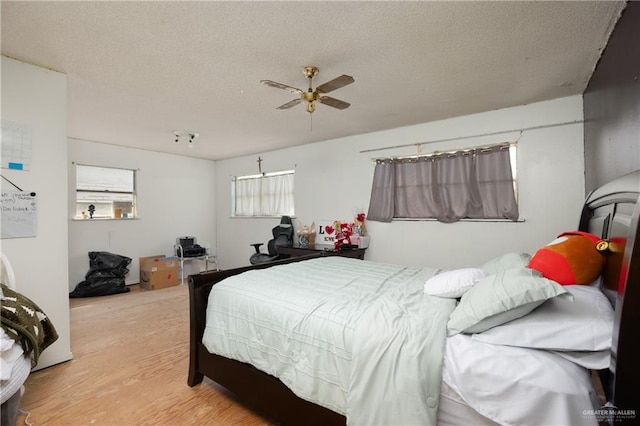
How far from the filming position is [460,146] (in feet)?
11.2

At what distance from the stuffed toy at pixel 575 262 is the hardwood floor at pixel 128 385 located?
69.7 inches

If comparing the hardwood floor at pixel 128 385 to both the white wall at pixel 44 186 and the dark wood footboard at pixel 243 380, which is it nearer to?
the dark wood footboard at pixel 243 380

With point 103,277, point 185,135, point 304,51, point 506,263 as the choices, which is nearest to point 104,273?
point 103,277

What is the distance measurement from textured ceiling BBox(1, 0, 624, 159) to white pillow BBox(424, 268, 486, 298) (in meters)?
1.52

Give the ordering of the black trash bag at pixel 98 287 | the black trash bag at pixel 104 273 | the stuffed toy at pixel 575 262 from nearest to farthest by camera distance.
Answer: the stuffed toy at pixel 575 262 < the black trash bag at pixel 98 287 < the black trash bag at pixel 104 273

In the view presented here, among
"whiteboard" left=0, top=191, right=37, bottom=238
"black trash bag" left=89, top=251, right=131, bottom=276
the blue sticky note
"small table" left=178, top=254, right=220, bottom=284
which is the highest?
the blue sticky note

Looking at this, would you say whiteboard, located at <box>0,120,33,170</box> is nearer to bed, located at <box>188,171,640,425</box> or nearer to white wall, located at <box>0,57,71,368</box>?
white wall, located at <box>0,57,71,368</box>

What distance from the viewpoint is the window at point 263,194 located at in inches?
205

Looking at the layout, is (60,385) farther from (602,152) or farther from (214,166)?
(214,166)

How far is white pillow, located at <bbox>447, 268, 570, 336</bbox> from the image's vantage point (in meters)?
1.10

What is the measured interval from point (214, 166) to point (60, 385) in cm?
A: 483

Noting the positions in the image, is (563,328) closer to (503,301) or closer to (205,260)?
(503,301)

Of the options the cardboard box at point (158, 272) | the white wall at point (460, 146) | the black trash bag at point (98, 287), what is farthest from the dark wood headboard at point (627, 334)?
the black trash bag at point (98, 287)

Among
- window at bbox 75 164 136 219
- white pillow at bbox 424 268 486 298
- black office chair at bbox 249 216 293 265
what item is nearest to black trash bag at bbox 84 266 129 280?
window at bbox 75 164 136 219
